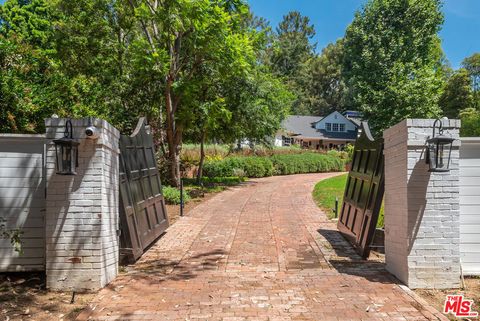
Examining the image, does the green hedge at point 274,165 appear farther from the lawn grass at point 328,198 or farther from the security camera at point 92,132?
the security camera at point 92,132

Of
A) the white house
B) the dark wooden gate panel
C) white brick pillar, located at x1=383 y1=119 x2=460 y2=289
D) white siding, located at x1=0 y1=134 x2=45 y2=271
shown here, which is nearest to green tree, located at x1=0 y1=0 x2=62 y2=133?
white siding, located at x1=0 y1=134 x2=45 y2=271

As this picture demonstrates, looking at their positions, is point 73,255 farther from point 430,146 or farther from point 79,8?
point 79,8

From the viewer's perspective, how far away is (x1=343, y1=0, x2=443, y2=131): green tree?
29.8 m

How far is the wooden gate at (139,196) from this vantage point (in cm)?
603

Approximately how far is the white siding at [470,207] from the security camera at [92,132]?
514cm

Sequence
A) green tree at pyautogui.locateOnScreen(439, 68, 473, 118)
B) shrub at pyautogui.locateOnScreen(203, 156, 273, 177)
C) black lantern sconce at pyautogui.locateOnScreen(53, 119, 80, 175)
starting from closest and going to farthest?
black lantern sconce at pyautogui.locateOnScreen(53, 119, 80, 175), shrub at pyautogui.locateOnScreen(203, 156, 273, 177), green tree at pyautogui.locateOnScreen(439, 68, 473, 118)

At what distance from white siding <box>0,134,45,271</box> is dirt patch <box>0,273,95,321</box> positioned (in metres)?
0.18

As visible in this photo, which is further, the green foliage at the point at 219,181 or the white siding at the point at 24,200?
the green foliage at the point at 219,181

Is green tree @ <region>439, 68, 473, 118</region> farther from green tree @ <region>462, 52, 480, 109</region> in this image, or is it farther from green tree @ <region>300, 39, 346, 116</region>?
green tree @ <region>300, 39, 346, 116</region>

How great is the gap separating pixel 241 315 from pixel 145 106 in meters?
14.0

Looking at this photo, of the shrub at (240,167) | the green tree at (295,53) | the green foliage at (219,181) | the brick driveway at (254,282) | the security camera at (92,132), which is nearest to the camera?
the brick driveway at (254,282)

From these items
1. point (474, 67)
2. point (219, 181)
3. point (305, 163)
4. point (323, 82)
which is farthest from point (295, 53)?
point (219, 181)

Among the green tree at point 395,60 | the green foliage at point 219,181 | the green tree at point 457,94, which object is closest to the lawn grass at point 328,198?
the green foliage at point 219,181

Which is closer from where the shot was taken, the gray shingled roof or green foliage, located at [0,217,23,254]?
green foliage, located at [0,217,23,254]
